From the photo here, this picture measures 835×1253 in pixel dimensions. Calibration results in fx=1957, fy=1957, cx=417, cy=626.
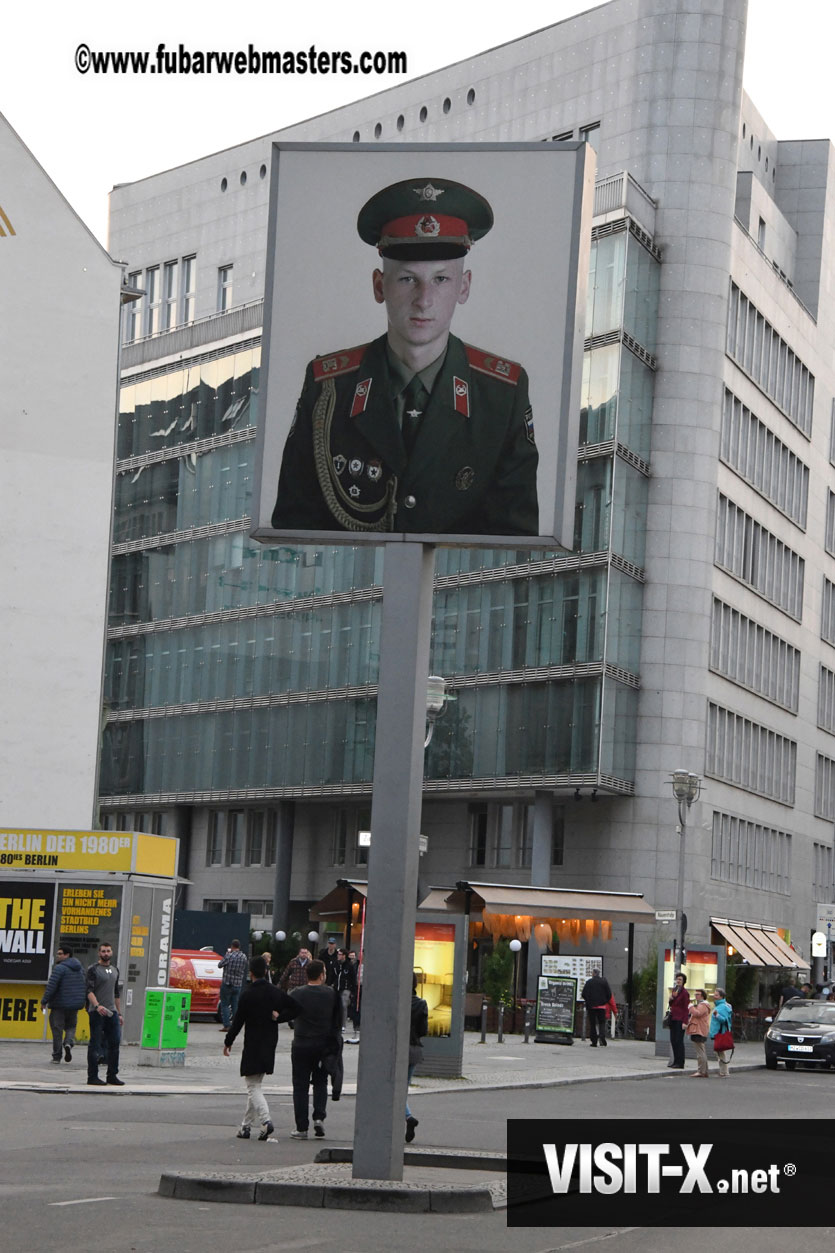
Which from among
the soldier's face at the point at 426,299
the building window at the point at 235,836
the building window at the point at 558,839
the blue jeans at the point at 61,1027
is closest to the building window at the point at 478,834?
the building window at the point at 558,839

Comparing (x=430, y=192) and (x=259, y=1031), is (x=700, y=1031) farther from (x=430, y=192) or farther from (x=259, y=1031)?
(x=430, y=192)

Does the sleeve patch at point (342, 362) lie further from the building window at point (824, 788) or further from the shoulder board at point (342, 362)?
Result: the building window at point (824, 788)

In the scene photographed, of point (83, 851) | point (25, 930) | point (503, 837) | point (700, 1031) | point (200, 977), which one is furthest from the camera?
point (503, 837)

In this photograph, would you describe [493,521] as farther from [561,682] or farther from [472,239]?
[561,682]

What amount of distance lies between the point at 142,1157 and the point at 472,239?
8084 millimetres

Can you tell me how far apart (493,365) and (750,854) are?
2287 inches

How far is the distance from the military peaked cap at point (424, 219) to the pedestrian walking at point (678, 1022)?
27226 mm

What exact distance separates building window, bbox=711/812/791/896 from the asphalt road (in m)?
39.4

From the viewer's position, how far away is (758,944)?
6844 cm

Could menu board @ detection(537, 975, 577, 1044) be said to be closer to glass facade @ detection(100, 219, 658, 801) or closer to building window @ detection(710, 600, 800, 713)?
glass facade @ detection(100, 219, 658, 801)

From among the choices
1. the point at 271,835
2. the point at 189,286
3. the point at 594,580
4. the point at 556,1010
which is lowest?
the point at 556,1010

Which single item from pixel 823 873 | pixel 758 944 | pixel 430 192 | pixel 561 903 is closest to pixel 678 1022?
pixel 561 903

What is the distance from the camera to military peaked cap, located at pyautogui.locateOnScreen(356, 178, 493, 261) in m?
15.2

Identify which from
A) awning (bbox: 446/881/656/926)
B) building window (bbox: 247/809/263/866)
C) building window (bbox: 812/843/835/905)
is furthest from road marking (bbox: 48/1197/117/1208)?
building window (bbox: 812/843/835/905)
